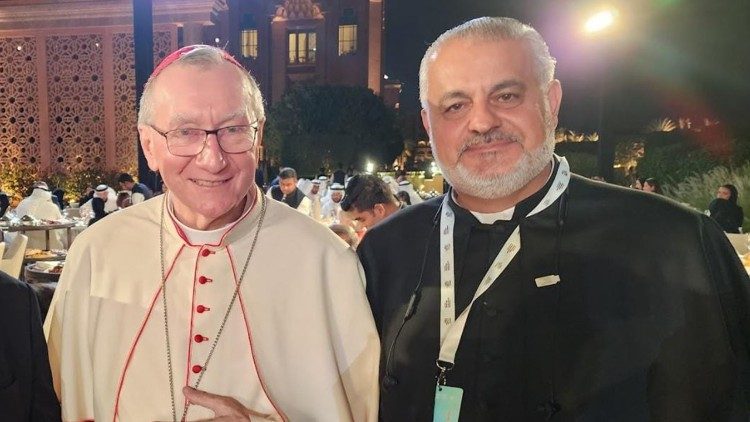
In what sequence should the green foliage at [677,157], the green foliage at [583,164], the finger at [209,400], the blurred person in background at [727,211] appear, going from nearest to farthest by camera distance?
the finger at [209,400] → the blurred person in background at [727,211] → the green foliage at [677,157] → the green foliage at [583,164]

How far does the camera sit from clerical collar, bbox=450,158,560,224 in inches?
75.0

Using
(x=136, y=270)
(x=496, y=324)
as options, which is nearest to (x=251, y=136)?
(x=136, y=270)

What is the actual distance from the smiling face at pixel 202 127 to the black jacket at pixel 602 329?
72cm

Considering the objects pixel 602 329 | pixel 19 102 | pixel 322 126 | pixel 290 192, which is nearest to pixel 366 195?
pixel 602 329

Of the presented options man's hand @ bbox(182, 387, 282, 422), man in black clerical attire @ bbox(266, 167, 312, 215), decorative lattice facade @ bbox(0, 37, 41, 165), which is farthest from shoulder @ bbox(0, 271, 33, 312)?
decorative lattice facade @ bbox(0, 37, 41, 165)

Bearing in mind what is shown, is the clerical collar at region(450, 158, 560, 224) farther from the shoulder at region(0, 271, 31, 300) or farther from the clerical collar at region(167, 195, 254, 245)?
the shoulder at region(0, 271, 31, 300)

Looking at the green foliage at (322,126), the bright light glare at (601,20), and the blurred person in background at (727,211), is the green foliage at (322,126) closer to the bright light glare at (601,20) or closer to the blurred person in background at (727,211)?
the bright light glare at (601,20)

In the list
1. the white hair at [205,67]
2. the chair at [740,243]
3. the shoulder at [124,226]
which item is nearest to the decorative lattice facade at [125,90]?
the chair at [740,243]

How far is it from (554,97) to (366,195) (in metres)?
2.93

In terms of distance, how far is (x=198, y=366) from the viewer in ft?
5.98

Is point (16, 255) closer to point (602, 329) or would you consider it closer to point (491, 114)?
point (491, 114)

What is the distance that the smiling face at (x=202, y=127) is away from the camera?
177cm

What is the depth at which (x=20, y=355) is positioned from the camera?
4.96 ft

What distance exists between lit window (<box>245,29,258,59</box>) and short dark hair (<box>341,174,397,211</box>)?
118ft
